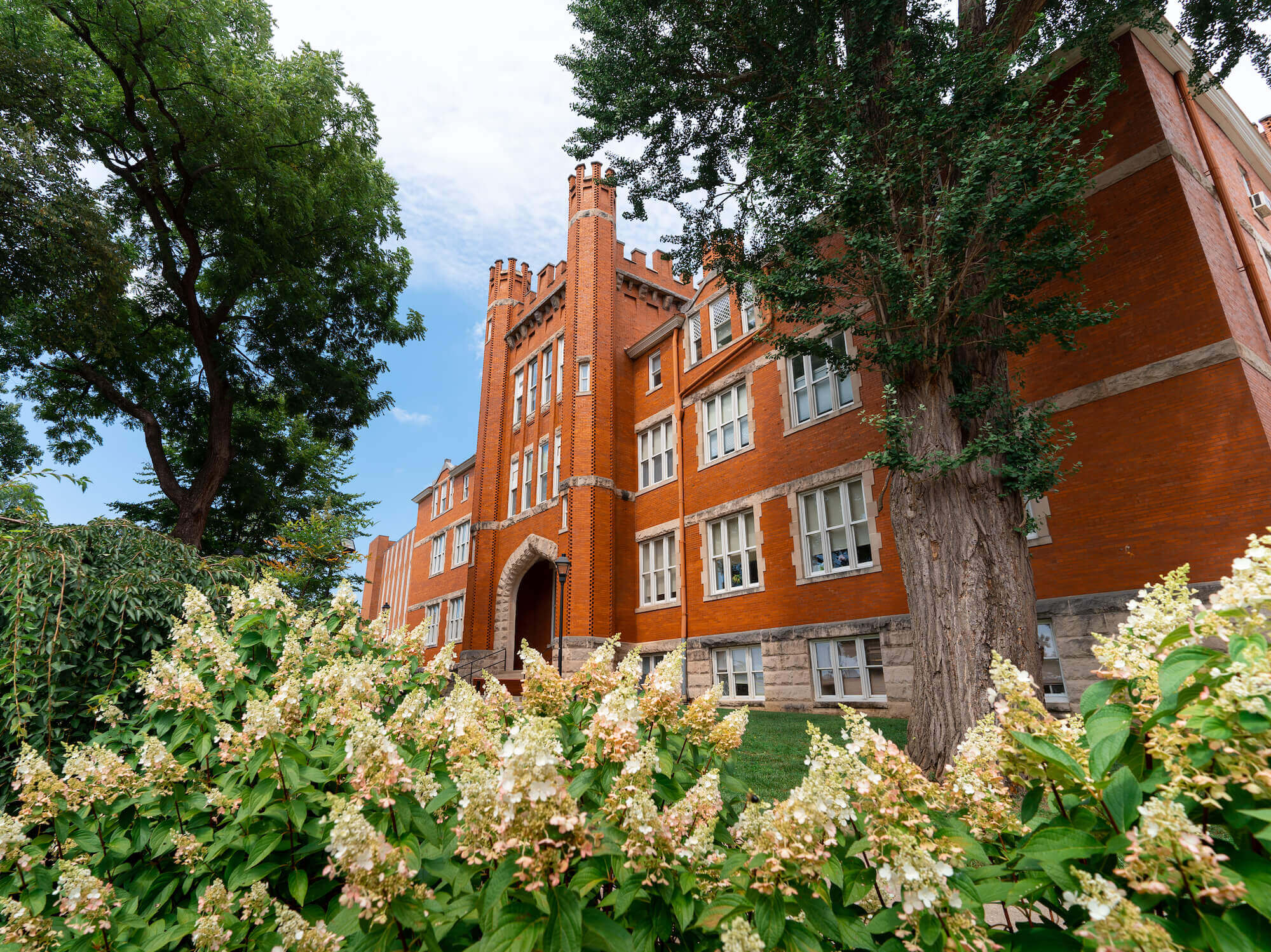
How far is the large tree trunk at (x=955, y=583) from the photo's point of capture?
24.4 ft

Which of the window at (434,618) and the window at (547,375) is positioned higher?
the window at (547,375)

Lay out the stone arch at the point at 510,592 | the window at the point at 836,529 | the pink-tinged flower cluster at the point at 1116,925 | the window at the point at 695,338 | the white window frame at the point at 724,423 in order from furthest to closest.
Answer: the stone arch at the point at 510,592, the window at the point at 695,338, the white window frame at the point at 724,423, the window at the point at 836,529, the pink-tinged flower cluster at the point at 1116,925

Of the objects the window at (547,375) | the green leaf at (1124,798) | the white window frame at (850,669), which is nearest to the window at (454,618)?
the window at (547,375)

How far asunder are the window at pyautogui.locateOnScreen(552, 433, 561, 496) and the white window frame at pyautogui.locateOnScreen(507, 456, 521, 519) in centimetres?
262

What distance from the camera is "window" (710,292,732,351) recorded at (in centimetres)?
2033

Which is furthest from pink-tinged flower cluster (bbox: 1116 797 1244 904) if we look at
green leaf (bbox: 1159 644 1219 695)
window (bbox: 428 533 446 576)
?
window (bbox: 428 533 446 576)

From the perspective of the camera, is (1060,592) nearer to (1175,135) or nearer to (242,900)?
(1175,135)

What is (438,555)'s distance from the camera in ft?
115

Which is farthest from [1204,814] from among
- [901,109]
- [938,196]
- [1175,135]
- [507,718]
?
[1175,135]

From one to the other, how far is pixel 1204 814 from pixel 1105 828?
0.26 m

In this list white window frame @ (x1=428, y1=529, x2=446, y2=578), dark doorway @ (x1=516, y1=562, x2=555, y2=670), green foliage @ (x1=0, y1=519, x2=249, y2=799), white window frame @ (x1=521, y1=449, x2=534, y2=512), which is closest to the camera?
green foliage @ (x1=0, y1=519, x2=249, y2=799)

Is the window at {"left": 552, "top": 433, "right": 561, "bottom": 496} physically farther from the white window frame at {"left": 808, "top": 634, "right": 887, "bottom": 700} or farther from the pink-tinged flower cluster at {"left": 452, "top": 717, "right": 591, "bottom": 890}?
the pink-tinged flower cluster at {"left": 452, "top": 717, "right": 591, "bottom": 890}

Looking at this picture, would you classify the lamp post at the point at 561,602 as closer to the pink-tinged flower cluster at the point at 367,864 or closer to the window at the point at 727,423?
the window at the point at 727,423

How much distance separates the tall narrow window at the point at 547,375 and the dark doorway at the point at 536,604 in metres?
7.38
